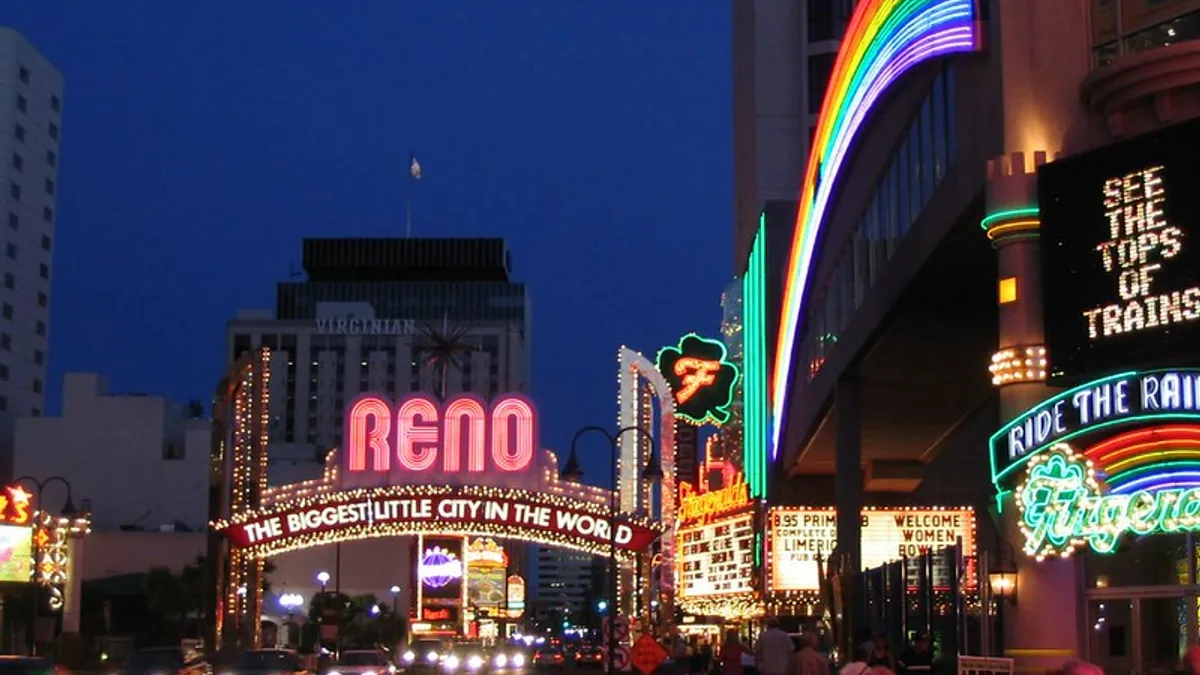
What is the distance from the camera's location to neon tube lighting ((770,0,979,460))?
2498 centimetres

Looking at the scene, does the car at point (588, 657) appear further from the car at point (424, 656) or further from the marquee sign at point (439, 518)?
the marquee sign at point (439, 518)

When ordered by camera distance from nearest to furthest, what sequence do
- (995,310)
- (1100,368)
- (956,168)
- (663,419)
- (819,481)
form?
(1100,368) < (956,168) < (995,310) < (819,481) < (663,419)

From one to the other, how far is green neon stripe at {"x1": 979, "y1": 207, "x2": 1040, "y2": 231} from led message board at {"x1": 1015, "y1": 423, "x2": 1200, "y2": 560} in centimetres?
312

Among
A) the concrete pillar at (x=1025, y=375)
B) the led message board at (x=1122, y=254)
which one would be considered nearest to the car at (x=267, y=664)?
the concrete pillar at (x=1025, y=375)

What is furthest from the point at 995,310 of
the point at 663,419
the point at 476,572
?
the point at 476,572

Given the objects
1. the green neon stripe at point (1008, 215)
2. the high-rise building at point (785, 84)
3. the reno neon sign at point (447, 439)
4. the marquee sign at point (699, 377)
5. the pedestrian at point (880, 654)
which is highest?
the high-rise building at point (785, 84)

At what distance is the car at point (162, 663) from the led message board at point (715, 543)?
2314cm

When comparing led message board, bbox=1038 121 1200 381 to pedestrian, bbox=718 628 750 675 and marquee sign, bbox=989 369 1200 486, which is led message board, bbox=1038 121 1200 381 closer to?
marquee sign, bbox=989 369 1200 486

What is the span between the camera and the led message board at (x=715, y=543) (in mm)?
56750

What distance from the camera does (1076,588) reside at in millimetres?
22266

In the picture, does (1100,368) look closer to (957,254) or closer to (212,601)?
(957,254)

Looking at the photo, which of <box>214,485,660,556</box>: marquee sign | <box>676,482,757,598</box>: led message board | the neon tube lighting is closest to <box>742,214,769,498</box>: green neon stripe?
<box>676,482,757,598</box>: led message board

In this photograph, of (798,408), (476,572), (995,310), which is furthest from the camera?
(476,572)

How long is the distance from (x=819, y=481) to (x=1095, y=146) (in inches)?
1281
